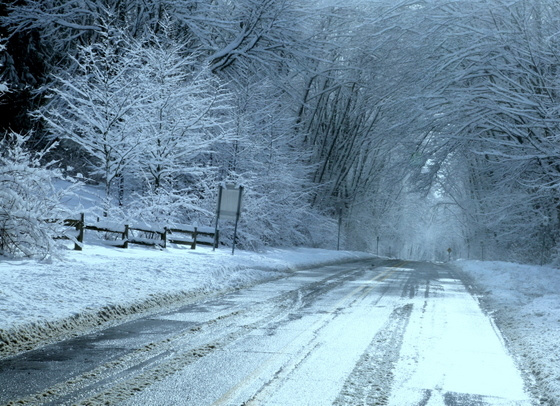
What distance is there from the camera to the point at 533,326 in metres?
9.13

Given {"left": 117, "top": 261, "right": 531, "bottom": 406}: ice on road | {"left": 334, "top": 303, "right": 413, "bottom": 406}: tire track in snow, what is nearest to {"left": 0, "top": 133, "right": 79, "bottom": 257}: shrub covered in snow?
{"left": 117, "top": 261, "right": 531, "bottom": 406}: ice on road

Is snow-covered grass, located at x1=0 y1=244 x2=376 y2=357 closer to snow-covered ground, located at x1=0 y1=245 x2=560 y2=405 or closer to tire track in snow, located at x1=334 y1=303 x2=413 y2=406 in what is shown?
snow-covered ground, located at x1=0 y1=245 x2=560 y2=405

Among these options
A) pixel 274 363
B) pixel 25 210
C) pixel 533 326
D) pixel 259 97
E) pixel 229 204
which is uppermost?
pixel 259 97

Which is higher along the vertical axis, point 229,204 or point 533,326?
point 229,204

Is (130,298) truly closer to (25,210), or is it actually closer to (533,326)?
(25,210)

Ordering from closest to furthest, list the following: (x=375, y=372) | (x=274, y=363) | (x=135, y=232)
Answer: (x=375, y=372) < (x=274, y=363) < (x=135, y=232)

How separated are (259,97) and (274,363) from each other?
94.8ft

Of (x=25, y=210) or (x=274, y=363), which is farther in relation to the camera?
(x=25, y=210)

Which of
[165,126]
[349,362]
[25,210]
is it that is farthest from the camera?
[165,126]

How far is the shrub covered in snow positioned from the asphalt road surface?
3.72 meters

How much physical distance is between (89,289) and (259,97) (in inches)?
1000

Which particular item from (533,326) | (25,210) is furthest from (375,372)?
(25,210)

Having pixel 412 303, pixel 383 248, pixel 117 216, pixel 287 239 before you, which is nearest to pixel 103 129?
pixel 117 216

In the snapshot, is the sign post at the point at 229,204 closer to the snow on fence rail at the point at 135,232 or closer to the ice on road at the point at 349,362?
the snow on fence rail at the point at 135,232
